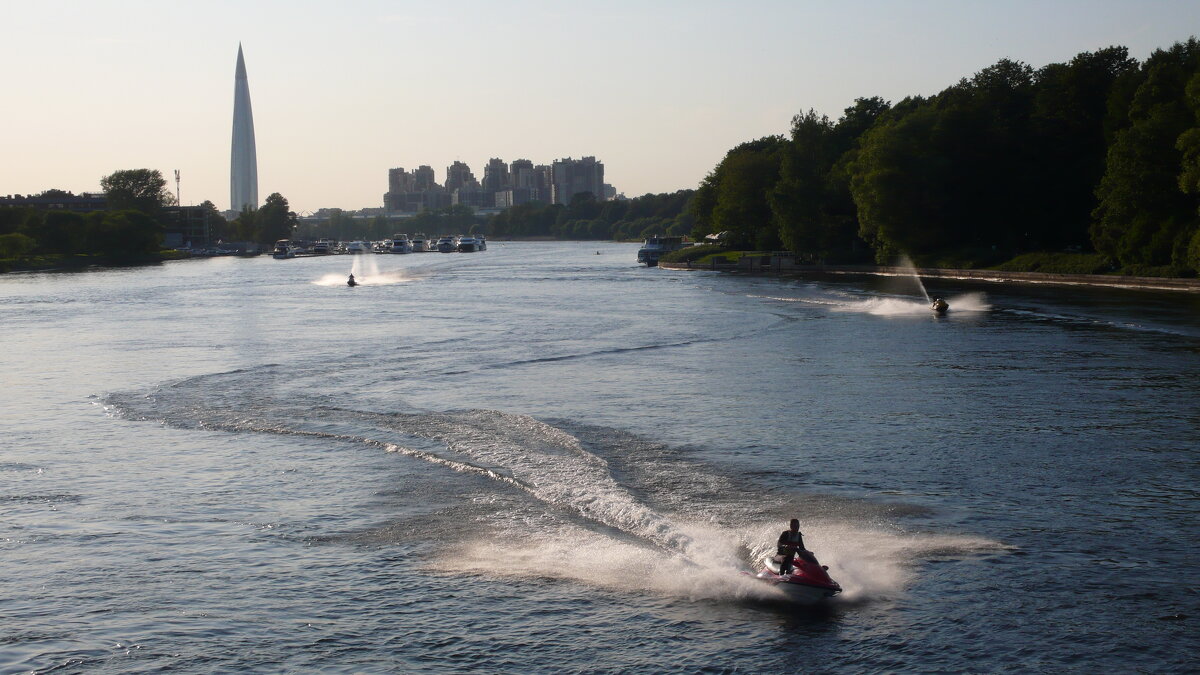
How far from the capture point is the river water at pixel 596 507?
77.4ft

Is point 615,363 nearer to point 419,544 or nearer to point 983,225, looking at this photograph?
point 419,544

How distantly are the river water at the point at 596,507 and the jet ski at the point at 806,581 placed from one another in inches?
24.2

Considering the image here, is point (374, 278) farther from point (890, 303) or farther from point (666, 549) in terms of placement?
point (666, 549)

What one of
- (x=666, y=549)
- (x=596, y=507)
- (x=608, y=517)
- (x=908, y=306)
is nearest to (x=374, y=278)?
(x=908, y=306)

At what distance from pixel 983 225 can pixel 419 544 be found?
5576 inches

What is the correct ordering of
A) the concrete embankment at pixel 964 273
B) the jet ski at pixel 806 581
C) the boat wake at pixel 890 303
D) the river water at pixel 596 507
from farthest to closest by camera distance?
the concrete embankment at pixel 964 273, the boat wake at pixel 890 303, the jet ski at pixel 806 581, the river water at pixel 596 507

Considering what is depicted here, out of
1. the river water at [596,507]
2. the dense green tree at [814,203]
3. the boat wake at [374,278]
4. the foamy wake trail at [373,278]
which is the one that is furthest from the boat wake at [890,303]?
the foamy wake trail at [373,278]

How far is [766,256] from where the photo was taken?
190 meters

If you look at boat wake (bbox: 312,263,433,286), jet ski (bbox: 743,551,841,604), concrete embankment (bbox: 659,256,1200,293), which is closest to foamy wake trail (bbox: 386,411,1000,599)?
jet ski (bbox: 743,551,841,604)

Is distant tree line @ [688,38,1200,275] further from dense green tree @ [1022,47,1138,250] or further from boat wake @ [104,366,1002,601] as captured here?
boat wake @ [104,366,1002,601]

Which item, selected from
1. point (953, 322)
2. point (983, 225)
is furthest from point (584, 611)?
point (983, 225)

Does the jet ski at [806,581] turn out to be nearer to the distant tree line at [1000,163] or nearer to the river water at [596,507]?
the river water at [596,507]

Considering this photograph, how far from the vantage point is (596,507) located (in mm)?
33000

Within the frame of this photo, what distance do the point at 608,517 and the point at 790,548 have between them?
297 inches
